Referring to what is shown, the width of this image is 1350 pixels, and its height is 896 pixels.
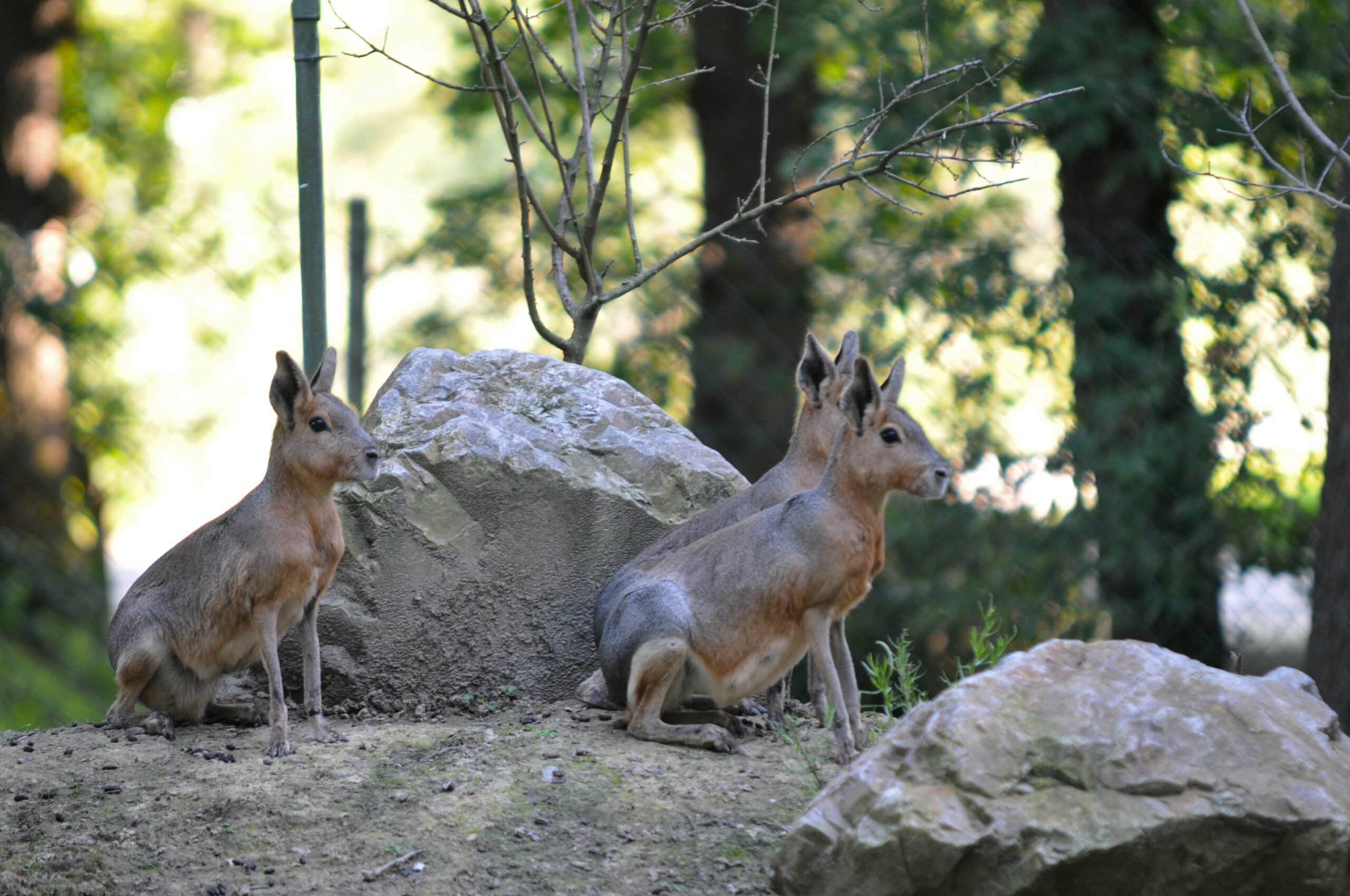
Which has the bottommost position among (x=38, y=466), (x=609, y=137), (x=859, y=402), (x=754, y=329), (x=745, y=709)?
(x=745, y=709)

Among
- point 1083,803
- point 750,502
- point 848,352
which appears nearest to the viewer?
point 1083,803

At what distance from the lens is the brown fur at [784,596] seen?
4641mm

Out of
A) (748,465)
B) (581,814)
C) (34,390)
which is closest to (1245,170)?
(748,465)

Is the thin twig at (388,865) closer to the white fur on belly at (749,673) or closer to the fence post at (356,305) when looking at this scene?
the white fur on belly at (749,673)

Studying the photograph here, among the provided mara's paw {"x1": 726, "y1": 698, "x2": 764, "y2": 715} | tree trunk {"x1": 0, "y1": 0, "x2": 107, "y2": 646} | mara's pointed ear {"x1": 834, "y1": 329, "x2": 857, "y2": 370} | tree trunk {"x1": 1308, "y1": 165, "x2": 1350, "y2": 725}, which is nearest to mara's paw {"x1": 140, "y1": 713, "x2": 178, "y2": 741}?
mara's paw {"x1": 726, "y1": 698, "x2": 764, "y2": 715}

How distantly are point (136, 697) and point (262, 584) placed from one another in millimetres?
743

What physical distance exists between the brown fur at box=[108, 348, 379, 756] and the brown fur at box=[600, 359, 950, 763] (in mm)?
1059

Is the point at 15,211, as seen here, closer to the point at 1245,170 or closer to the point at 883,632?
the point at 883,632

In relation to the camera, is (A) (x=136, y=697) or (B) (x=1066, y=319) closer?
(A) (x=136, y=697)

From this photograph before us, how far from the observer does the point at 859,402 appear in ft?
15.4

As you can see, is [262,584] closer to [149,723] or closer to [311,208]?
[149,723]

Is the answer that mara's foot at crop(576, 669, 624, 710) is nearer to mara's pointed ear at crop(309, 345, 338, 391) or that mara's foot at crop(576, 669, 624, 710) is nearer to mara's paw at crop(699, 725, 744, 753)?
mara's paw at crop(699, 725, 744, 753)

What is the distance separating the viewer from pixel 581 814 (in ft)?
13.6

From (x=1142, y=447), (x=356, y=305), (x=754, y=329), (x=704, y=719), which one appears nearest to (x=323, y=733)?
(x=704, y=719)
